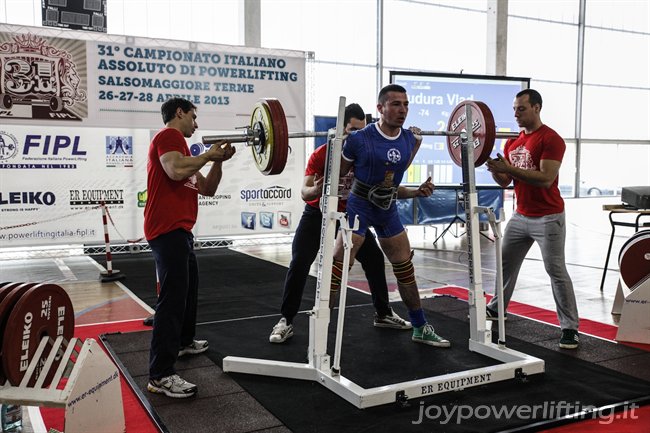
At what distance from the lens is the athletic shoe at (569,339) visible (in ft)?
12.9

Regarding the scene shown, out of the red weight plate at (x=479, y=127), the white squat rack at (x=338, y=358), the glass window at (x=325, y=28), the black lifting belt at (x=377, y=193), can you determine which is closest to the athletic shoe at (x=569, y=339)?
the white squat rack at (x=338, y=358)

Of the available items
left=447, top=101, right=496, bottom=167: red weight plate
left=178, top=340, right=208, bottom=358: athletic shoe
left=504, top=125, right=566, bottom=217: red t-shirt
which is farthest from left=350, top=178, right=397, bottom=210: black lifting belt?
left=178, top=340, right=208, bottom=358: athletic shoe

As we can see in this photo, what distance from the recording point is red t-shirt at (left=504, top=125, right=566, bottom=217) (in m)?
3.96

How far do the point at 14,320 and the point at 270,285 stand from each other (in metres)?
3.95

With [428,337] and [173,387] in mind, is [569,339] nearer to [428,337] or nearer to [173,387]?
[428,337]

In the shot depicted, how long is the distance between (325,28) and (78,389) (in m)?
9.70

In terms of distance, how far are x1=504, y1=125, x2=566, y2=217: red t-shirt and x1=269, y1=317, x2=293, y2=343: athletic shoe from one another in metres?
1.76

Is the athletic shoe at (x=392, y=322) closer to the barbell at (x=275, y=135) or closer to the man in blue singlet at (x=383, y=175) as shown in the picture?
the man in blue singlet at (x=383, y=175)

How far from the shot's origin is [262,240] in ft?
30.0

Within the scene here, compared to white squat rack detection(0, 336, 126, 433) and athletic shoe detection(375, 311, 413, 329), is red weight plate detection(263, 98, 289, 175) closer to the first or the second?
white squat rack detection(0, 336, 126, 433)

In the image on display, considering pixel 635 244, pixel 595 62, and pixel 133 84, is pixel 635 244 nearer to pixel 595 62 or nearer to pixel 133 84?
pixel 133 84

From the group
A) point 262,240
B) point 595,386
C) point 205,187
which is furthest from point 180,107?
point 262,240

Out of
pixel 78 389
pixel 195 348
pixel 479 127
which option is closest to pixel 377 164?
pixel 479 127

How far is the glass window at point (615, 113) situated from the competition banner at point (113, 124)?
30.5ft
